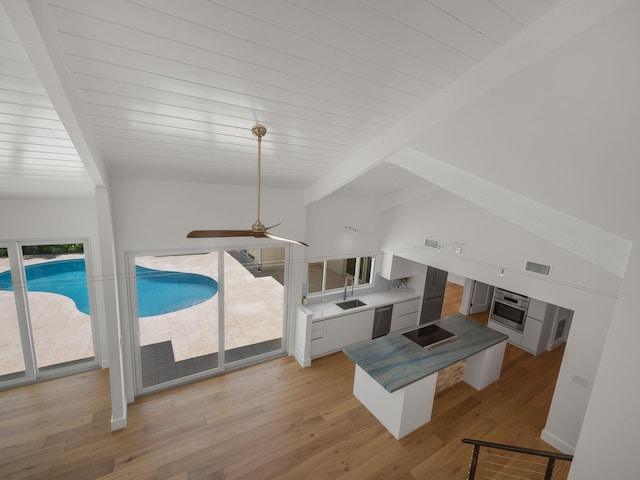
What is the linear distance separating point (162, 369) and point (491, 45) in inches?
224

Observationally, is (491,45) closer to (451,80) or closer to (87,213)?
(451,80)

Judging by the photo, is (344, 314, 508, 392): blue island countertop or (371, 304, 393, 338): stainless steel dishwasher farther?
(371, 304, 393, 338): stainless steel dishwasher

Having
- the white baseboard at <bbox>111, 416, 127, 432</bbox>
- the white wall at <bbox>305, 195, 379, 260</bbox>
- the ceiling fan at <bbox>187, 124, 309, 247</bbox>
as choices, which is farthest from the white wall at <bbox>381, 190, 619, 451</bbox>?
the white baseboard at <bbox>111, 416, 127, 432</bbox>

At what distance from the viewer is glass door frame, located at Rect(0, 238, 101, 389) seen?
411cm

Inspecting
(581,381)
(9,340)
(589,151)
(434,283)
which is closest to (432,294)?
(434,283)

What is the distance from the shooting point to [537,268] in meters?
3.81

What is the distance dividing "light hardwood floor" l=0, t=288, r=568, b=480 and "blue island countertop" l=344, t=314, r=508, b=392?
34.4 inches

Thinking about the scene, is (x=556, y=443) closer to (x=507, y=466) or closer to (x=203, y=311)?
(x=507, y=466)

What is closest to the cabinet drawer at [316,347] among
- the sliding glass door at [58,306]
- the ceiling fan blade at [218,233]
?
the ceiling fan blade at [218,233]

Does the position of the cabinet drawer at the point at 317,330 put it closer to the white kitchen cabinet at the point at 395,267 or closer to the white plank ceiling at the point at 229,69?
the white kitchen cabinet at the point at 395,267

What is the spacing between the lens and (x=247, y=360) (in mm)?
5113

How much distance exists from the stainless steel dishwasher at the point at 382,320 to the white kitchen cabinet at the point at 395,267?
68 cm

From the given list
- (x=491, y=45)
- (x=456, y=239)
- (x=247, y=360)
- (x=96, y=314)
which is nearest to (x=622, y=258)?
(x=491, y=45)

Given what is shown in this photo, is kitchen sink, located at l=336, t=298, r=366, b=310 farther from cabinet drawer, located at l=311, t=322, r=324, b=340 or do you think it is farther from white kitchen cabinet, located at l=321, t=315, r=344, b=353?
cabinet drawer, located at l=311, t=322, r=324, b=340
